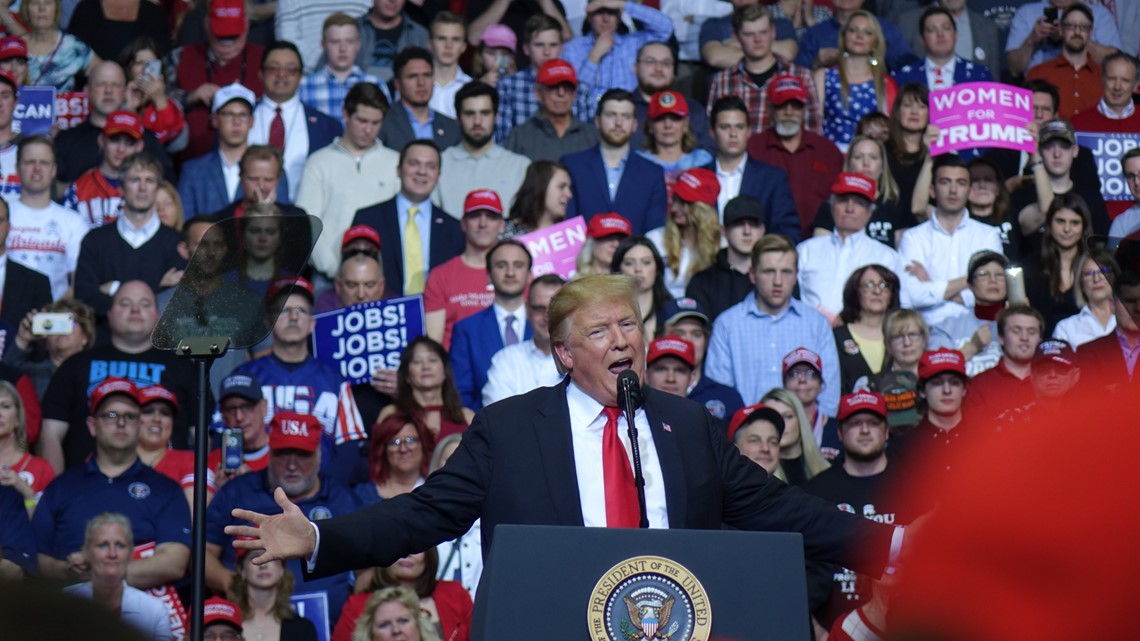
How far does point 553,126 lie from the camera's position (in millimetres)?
11562

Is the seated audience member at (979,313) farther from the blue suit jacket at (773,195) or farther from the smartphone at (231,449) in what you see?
the smartphone at (231,449)

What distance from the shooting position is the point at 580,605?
10.7 ft

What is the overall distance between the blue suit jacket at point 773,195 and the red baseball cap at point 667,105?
63cm

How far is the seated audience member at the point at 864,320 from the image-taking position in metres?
9.67

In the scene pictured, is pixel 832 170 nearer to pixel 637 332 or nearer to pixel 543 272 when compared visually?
pixel 543 272

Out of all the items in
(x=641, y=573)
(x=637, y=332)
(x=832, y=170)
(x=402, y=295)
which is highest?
(x=832, y=170)

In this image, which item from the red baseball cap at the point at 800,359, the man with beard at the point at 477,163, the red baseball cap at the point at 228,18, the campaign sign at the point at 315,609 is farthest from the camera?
the red baseball cap at the point at 228,18

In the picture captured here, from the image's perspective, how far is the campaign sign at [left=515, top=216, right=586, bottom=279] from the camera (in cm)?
1001

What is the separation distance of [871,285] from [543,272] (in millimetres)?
1992

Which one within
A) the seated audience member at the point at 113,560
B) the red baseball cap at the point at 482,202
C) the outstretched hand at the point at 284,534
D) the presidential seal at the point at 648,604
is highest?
the red baseball cap at the point at 482,202

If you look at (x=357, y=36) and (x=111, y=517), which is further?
(x=357, y=36)

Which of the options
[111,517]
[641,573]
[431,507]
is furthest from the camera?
[111,517]

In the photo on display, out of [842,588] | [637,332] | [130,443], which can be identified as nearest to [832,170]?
[842,588]

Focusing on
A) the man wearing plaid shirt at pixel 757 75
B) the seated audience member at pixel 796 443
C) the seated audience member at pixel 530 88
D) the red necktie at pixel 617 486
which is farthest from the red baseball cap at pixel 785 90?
the red necktie at pixel 617 486
